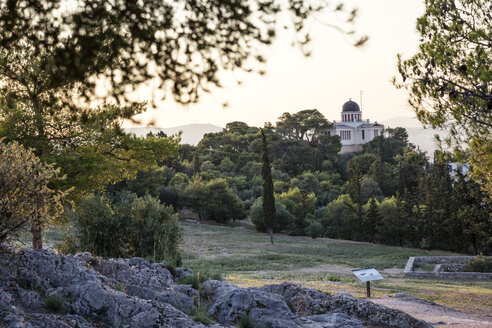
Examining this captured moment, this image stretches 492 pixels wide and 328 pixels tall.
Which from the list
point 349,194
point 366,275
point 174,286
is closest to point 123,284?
point 174,286

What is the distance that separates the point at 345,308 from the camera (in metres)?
7.88

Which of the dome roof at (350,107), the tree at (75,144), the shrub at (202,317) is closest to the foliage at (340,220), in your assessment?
the tree at (75,144)

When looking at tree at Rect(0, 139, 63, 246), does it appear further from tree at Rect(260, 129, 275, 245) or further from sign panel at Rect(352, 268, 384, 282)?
tree at Rect(260, 129, 275, 245)

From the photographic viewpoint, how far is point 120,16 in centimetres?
393

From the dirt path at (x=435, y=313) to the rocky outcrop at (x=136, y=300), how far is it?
3.54 ft

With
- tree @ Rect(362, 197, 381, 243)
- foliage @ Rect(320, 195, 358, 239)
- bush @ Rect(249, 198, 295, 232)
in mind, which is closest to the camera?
tree @ Rect(362, 197, 381, 243)

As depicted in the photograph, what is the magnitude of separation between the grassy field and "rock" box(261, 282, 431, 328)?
14.1ft

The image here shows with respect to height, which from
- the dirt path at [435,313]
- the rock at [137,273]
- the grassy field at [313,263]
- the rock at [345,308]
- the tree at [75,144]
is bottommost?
the grassy field at [313,263]

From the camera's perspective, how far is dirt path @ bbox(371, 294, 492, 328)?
27.2 feet

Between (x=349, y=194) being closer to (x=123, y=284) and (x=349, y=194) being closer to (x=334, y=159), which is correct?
(x=334, y=159)

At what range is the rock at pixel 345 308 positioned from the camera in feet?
24.6

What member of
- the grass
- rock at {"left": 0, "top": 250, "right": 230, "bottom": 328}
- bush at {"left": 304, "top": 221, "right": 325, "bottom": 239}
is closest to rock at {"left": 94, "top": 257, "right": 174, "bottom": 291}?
rock at {"left": 0, "top": 250, "right": 230, "bottom": 328}

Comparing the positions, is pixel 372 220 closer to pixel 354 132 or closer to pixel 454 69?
pixel 454 69

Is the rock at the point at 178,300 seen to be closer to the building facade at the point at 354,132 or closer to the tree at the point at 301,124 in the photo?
the tree at the point at 301,124
